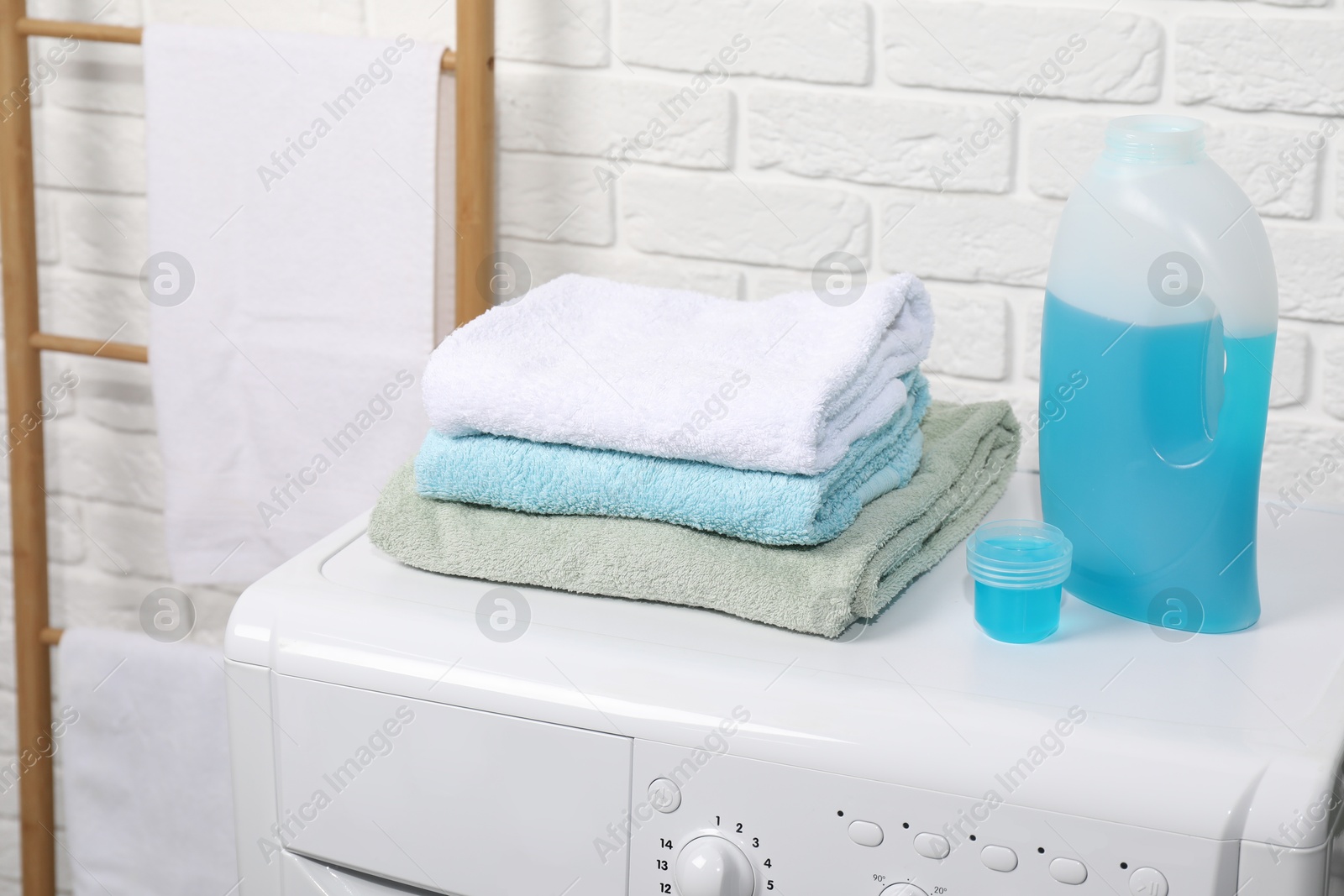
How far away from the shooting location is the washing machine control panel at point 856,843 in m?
0.61

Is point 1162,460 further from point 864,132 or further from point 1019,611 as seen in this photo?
point 864,132

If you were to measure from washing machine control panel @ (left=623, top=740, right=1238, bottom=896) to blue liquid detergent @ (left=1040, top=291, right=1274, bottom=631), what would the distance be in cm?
18

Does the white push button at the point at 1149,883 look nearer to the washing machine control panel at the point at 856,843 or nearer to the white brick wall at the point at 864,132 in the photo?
the washing machine control panel at the point at 856,843

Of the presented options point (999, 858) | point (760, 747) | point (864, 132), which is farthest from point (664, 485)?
point (864, 132)

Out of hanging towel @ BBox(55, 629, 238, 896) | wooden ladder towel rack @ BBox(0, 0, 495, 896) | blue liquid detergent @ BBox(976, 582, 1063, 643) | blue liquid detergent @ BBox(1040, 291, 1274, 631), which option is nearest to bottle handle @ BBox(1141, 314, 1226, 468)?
blue liquid detergent @ BBox(1040, 291, 1274, 631)

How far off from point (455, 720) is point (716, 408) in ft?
0.74

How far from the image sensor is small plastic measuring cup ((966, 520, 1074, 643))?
71 centimetres

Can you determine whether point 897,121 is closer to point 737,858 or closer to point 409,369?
point 409,369

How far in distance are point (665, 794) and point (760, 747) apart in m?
0.06

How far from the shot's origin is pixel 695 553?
0.75 m

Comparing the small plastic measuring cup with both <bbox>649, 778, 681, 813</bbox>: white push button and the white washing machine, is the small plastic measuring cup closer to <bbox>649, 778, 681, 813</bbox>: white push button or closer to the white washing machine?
the white washing machine

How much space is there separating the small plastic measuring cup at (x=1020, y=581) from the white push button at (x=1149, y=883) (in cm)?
15

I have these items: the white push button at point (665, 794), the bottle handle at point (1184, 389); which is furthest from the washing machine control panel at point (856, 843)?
the bottle handle at point (1184, 389)

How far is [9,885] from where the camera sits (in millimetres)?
1645
